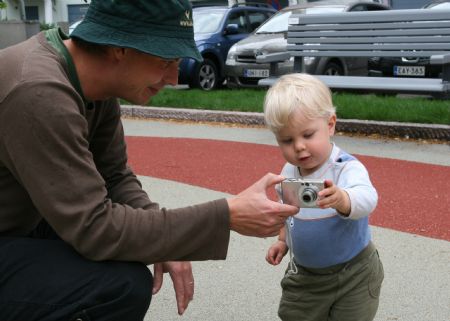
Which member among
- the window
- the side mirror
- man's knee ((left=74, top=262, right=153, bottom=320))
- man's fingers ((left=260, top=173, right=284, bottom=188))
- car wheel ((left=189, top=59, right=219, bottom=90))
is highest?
man's fingers ((left=260, top=173, right=284, bottom=188))

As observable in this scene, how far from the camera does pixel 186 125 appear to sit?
9.27 m

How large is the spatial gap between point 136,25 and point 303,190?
0.76 metres

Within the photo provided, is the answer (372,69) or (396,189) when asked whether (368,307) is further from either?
(372,69)

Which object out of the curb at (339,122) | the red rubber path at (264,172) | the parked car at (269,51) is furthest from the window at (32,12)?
the red rubber path at (264,172)

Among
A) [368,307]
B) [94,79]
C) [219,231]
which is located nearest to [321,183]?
[219,231]

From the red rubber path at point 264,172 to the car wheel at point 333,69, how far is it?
4345 mm

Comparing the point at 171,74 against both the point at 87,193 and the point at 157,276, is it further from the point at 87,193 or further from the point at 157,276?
the point at 157,276

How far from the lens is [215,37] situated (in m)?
13.9

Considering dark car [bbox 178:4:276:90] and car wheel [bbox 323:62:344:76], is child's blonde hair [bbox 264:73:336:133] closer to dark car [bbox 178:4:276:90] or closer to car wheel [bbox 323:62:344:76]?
car wheel [bbox 323:62:344:76]

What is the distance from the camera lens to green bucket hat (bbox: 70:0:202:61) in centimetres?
223

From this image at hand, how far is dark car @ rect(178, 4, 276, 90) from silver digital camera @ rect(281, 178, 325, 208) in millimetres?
10452

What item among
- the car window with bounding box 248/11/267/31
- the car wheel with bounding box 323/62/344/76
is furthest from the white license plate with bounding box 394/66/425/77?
the car window with bounding box 248/11/267/31

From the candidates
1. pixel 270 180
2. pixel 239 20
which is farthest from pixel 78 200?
pixel 239 20

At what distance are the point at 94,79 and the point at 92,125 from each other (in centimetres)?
41
